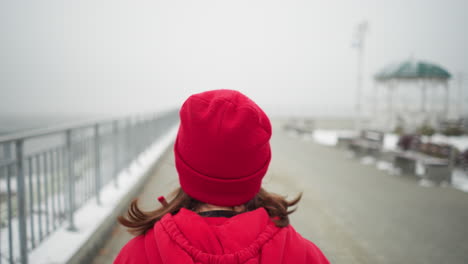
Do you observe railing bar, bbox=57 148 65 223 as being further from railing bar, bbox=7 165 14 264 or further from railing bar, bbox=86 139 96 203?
railing bar, bbox=7 165 14 264

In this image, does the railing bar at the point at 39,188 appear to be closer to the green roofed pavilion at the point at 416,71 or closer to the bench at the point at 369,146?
the bench at the point at 369,146

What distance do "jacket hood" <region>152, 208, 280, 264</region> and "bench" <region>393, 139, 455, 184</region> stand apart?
21.4ft

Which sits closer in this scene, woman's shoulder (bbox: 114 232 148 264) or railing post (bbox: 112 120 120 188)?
woman's shoulder (bbox: 114 232 148 264)

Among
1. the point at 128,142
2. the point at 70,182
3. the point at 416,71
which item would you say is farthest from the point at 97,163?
the point at 416,71

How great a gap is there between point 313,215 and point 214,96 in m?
3.82

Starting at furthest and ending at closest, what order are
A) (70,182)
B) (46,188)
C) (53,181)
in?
(70,182)
(53,181)
(46,188)

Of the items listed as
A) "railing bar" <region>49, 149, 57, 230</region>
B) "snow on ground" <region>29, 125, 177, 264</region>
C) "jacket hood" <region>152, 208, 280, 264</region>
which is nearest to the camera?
"jacket hood" <region>152, 208, 280, 264</region>

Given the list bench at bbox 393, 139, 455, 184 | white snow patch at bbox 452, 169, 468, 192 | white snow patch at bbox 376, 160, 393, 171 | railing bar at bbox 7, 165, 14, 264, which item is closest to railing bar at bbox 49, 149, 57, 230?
railing bar at bbox 7, 165, 14, 264

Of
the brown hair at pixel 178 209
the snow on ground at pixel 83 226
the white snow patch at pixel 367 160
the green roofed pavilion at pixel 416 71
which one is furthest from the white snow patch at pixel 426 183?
the green roofed pavilion at pixel 416 71

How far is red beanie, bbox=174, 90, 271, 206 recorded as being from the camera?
3.46ft

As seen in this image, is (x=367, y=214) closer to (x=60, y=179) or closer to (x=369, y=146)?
(x=60, y=179)

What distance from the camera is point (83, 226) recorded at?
3402 millimetres

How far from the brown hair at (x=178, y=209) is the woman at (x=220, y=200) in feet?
0.03

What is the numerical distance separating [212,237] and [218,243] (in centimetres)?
3
